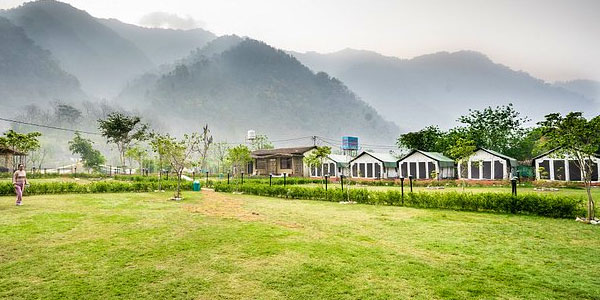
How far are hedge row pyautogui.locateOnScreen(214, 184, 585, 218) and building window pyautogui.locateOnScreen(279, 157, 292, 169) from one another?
3034 centimetres

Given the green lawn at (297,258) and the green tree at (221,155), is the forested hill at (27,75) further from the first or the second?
the green lawn at (297,258)

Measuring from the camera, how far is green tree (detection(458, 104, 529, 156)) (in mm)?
46019

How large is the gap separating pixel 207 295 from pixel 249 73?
20284cm

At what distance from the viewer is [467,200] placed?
533 inches

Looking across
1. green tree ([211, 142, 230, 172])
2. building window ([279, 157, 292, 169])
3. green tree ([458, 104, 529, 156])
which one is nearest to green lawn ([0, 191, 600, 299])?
building window ([279, 157, 292, 169])

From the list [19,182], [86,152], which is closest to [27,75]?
[86,152]

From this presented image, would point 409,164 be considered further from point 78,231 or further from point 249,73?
point 249,73

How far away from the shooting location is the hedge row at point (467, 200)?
11344 mm

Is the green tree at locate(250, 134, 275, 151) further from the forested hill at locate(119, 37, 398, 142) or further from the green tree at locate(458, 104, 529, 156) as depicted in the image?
the forested hill at locate(119, 37, 398, 142)

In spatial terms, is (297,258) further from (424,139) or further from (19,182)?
(424,139)

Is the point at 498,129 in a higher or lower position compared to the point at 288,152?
higher

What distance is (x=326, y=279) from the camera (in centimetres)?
536

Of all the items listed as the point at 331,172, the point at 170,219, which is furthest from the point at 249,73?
the point at 170,219

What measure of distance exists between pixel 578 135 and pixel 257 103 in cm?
17469
